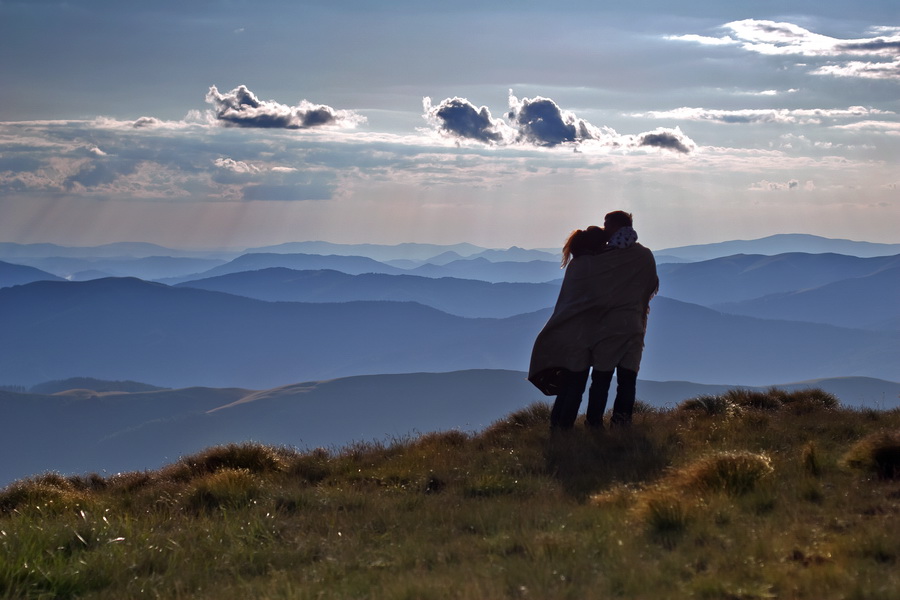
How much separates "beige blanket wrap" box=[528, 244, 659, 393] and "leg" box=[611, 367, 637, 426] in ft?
0.44

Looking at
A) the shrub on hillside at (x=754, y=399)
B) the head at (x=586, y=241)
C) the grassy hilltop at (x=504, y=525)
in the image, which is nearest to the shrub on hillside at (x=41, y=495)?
the grassy hilltop at (x=504, y=525)

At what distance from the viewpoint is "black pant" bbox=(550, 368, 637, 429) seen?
11.2 metres

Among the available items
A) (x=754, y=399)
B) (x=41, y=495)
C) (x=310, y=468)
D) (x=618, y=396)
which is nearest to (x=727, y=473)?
(x=618, y=396)

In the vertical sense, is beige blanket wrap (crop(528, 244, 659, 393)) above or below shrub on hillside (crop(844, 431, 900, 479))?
above

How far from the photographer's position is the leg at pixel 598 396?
11.2 meters

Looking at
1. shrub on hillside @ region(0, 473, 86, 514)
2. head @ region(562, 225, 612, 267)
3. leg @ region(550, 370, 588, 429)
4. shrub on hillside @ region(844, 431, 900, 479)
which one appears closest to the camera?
shrub on hillside @ region(844, 431, 900, 479)

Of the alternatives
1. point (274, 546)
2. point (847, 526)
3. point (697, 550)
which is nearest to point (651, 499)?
point (697, 550)

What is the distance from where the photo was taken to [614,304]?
11234mm

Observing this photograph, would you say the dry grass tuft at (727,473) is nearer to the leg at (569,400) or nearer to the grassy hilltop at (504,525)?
the grassy hilltop at (504,525)

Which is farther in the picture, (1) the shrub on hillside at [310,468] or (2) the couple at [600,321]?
(2) the couple at [600,321]

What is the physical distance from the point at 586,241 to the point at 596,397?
7.35 feet

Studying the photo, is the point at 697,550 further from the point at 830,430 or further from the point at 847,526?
the point at 830,430

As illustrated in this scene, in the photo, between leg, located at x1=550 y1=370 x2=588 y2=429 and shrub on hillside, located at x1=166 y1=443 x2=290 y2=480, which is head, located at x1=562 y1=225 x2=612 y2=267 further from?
shrub on hillside, located at x1=166 y1=443 x2=290 y2=480

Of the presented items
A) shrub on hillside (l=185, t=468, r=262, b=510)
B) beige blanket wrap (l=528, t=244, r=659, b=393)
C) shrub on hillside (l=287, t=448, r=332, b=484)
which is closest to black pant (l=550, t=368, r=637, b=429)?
beige blanket wrap (l=528, t=244, r=659, b=393)
